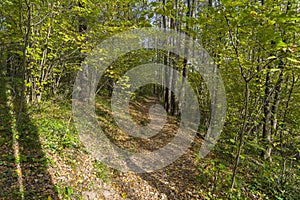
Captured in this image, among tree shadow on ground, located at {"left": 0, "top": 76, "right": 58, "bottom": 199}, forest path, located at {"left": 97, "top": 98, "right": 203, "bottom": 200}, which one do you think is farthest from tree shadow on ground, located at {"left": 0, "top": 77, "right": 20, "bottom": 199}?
forest path, located at {"left": 97, "top": 98, "right": 203, "bottom": 200}

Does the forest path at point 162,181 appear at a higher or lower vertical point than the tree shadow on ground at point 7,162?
lower

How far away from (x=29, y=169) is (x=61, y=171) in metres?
0.59

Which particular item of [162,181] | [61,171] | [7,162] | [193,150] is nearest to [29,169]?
[7,162]

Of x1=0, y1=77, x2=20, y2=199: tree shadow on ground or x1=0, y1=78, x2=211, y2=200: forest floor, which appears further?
x1=0, y1=78, x2=211, y2=200: forest floor

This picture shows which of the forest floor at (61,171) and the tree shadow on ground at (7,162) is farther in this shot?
the forest floor at (61,171)

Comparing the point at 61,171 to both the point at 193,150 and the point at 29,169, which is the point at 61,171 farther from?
the point at 193,150

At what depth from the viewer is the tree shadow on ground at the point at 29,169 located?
10.5ft

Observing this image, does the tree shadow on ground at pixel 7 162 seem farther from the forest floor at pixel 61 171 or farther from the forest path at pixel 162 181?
the forest path at pixel 162 181

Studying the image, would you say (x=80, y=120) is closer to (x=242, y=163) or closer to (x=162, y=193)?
(x=162, y=193)

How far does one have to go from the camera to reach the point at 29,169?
12.2ft

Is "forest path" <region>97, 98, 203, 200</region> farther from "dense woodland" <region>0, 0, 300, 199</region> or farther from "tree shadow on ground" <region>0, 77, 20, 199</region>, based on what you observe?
"tree shadow on ground" <region>0, 77, 20, 199</region>

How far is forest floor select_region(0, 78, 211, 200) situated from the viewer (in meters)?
3.42

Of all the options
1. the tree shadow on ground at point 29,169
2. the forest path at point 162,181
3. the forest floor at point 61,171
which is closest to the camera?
the tree shadow on ground at point 29,169

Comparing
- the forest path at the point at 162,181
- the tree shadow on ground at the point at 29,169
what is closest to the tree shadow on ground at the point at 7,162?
the tree shadow on ground at the point at 29,169
